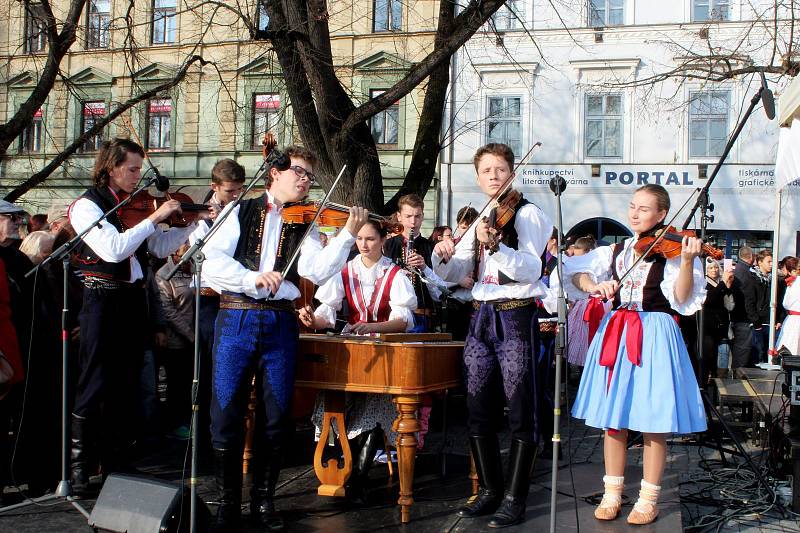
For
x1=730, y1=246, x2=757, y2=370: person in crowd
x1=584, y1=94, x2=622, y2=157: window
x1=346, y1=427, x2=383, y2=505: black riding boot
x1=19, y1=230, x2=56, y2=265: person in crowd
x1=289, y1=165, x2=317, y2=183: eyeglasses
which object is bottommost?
x1=346, y1=427, x2=383, y2=505: black riding boot

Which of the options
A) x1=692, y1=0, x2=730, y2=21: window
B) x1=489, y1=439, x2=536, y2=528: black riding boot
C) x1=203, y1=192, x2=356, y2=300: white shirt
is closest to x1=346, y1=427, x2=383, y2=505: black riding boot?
x1=489, y1=439, x2=536, y2=528: black riding boot

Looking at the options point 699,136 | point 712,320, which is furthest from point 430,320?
point 699,136

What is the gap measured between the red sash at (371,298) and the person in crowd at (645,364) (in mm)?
1384

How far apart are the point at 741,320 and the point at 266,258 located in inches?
350

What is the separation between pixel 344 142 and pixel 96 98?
15.9m

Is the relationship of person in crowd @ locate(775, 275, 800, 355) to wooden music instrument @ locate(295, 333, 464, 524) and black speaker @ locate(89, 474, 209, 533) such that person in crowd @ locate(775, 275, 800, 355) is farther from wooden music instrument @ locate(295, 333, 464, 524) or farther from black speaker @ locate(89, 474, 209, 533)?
black speaker @ locate(89, 474, 209, 533)

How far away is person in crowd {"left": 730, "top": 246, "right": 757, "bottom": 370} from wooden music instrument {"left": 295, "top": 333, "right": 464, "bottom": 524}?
7.50 metres

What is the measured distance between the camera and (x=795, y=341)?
8.77 m

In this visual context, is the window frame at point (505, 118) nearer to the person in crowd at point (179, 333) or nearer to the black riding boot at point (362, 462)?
the person in crowd at point (179, 333)

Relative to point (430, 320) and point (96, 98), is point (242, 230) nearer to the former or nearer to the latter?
point (430, 320)

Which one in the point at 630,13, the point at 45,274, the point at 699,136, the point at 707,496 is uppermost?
the point at 630,13

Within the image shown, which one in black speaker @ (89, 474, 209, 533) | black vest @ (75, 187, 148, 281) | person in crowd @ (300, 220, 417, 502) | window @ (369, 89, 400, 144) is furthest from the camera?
window @ (369, 89, 400, 144)

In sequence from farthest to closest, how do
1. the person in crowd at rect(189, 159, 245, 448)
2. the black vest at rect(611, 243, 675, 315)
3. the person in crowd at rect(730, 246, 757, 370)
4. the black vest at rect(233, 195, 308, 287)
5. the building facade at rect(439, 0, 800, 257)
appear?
the building facade at rect(439, 0, 800, 257)
the person in crowd at rect(730, 246, 757, 370)
the person in crowd at rect(189, 159, 245, 448)
the black vest at rect(611, 243, 675, 315)
the black vest at rect(233, 195, 308, 287)

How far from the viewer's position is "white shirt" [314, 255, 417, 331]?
5.27 m
